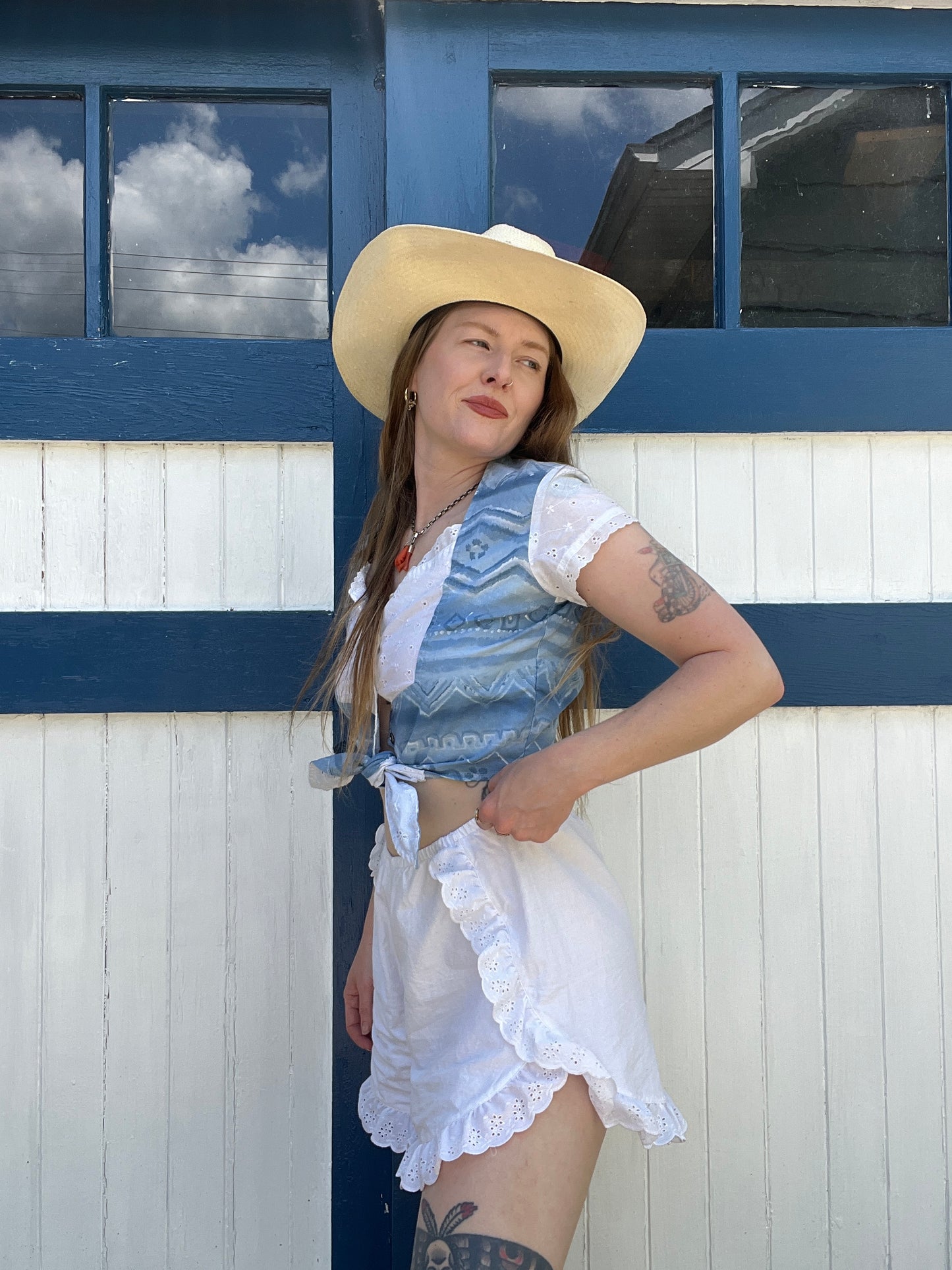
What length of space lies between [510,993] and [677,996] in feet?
2.82

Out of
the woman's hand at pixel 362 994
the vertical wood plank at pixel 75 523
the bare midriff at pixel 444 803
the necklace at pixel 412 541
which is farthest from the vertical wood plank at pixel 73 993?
the bare midriff at pixel 444 803

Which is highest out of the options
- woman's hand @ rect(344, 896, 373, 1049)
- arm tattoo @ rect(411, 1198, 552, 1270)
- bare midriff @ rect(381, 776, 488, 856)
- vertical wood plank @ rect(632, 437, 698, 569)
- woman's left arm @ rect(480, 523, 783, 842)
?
vertical wood plank @ rect(632, 437, 698, 569)

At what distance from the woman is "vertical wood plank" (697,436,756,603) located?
0.42m

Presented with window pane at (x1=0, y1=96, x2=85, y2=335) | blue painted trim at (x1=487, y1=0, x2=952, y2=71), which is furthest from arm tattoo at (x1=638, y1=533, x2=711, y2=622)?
window pane at (x1=0, y1=96, x2=85, y2=335)

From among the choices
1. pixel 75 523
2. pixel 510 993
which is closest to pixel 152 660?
pixel 75 523

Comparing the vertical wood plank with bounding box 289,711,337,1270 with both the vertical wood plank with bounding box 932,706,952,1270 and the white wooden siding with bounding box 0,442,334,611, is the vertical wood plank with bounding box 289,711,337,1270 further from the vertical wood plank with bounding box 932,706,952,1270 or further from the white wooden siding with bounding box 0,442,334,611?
the vertical wood plank with bounding box 932,706,952,1270

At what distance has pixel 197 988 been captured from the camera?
7.19 ft

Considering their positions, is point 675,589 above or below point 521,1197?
above

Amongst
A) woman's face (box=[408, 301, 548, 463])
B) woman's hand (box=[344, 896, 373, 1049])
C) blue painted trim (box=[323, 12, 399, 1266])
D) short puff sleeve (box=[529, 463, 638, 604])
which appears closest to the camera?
short puff sleeve (box=[529, 463, 638, 604])

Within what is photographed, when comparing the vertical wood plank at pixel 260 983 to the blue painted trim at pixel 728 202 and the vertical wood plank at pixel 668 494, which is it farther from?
the blue painted trim at pixel 728 202

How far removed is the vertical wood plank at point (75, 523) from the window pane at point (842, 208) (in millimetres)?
1426

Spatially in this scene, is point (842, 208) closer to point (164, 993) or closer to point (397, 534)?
point (397, 534)

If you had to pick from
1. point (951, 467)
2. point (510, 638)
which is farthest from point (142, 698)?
point (951, 467)

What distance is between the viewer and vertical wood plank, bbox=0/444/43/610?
222cm
